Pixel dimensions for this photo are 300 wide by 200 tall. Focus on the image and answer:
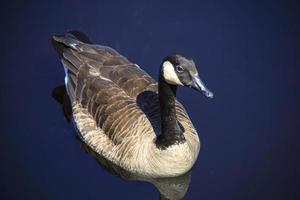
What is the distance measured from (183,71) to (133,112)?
0.92 meters

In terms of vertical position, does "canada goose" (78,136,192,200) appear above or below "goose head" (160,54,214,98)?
below

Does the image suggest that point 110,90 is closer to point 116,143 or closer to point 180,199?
point 116,143

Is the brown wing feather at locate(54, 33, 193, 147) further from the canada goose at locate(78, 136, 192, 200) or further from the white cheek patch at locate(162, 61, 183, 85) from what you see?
the white cheek patch at locate(162, 61, 183, 85)

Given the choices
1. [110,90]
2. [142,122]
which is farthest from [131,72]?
[142,122]

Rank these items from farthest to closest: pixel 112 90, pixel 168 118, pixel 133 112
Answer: pixel 112 90 → pixel 133 112 → pixel 168 118

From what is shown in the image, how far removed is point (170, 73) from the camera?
17.7 ft

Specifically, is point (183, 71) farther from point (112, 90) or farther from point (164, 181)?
point (164, 181)

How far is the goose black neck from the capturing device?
5.60m

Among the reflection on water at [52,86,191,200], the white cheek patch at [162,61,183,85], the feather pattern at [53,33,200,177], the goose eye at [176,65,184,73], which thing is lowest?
the reflection on water at [52,86,191,200]

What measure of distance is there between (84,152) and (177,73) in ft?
6.20

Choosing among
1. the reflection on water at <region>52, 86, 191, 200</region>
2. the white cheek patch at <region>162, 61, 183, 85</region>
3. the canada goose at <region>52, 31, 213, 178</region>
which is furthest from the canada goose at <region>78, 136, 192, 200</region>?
the white cheek patch at <region>162, 61, 183, 85</region>

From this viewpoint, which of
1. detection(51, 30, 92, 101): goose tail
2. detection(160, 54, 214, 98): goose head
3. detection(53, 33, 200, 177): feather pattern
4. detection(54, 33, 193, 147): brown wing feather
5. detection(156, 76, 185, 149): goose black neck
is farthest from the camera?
detection(51, 30, 92, 101): goose tail

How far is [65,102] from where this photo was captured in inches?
288

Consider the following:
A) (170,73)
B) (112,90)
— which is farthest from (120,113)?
(170,73)
